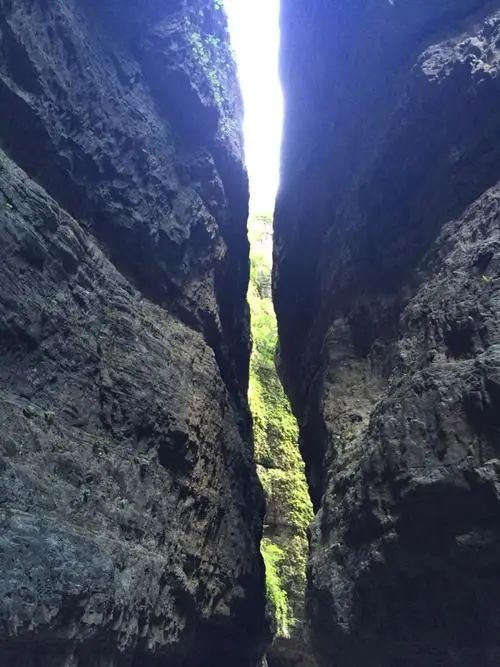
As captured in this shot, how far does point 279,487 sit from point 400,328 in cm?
696

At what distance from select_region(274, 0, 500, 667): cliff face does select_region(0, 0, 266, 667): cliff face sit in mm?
2139

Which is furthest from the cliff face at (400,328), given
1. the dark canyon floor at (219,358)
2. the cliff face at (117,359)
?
the cliff face at (117,359)

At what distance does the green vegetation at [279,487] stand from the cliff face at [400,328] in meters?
1.19

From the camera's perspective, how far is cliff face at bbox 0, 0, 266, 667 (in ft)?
19.9

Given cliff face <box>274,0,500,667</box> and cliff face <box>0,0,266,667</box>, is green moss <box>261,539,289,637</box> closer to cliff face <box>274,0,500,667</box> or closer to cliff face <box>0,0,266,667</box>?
cliff face <box>0,0,266,667</box>

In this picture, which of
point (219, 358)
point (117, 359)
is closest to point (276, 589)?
point (219, 358)

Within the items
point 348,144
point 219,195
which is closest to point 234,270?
point 219,195

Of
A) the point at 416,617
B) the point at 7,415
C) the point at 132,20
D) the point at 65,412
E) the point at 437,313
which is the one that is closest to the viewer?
the point at 7,415

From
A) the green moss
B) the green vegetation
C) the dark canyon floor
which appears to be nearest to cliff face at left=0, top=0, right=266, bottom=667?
the dark canyon floor

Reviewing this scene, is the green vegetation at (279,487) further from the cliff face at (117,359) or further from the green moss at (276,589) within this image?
the cliff face at (117,359)

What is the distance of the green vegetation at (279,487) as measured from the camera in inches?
536

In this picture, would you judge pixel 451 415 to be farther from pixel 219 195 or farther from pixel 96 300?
pixel 219 195

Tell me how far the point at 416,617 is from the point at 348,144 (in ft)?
37.2

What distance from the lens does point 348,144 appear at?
15172 millimetres
